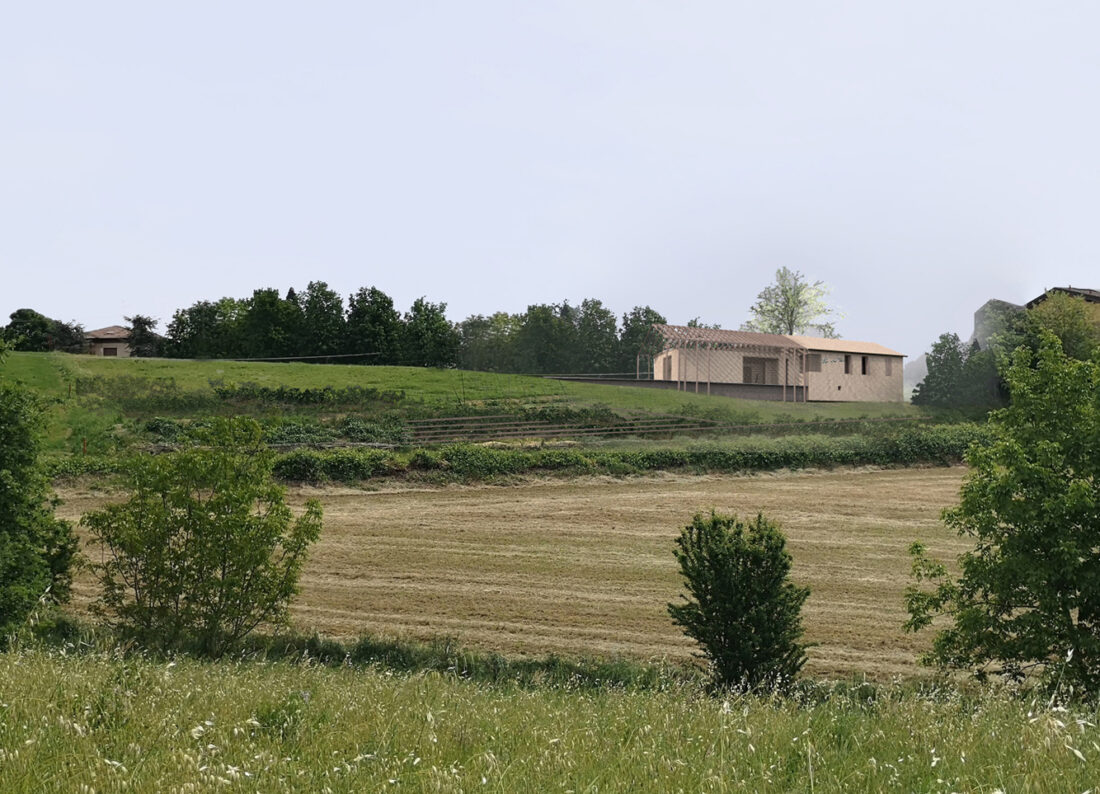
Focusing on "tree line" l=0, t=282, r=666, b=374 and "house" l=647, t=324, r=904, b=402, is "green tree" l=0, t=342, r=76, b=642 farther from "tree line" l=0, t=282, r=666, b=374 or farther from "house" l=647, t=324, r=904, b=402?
"tree line" l=0, t=282, r=666, b=374

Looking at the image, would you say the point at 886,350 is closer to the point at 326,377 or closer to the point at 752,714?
the point at 326,377

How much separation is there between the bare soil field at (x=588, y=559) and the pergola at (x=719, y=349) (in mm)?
15636

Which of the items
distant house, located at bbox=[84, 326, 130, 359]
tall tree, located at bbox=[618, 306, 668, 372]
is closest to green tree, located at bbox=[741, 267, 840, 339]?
tall tree, located at bbox=[618, 306, 668, 372]

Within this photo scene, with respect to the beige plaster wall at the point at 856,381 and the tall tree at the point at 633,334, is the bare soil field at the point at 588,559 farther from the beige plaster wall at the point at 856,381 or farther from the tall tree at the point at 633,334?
the tall tree at the point at 633,334

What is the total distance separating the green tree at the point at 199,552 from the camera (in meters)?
17.1

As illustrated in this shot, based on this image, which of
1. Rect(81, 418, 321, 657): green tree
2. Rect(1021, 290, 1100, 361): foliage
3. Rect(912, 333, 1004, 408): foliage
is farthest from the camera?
Rect(1021, 290, 1100, 361): foliage

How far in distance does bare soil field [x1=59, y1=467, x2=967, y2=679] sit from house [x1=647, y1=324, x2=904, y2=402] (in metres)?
15.9

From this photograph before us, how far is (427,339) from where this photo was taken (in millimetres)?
72438

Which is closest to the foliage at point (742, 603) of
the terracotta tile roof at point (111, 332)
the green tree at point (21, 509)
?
the green tree at point (21, 509)

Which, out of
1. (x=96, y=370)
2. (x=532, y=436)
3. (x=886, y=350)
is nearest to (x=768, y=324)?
(x=886, y=350)

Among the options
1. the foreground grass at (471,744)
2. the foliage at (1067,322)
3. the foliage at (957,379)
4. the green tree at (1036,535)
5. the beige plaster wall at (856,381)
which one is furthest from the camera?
the beige plaster wall at (856,381)

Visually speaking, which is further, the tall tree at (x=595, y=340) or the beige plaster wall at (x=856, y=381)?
the tall tree at (x=595, y=340)

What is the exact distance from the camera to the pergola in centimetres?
5503

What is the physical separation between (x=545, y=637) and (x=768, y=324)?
67.9 metres
